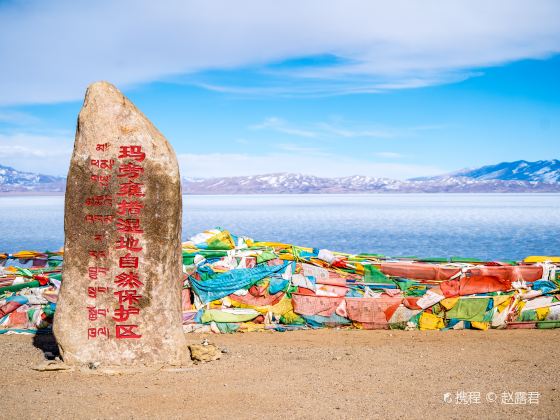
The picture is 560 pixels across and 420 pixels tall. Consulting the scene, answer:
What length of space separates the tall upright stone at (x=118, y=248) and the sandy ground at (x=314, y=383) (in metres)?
0.50

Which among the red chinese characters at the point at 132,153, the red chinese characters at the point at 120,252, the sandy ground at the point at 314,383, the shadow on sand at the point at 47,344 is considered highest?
the red chinese characters at the point at 132,153

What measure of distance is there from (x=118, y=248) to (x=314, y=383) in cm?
340

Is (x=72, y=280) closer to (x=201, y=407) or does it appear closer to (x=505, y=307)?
(x=201, y=407)

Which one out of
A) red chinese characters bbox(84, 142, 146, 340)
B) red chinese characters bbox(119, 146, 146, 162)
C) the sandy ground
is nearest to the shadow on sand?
the sandy ground

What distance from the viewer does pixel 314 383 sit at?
7965 mm

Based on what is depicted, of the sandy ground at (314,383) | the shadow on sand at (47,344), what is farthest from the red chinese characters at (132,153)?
the shadow on sand at (47,344)

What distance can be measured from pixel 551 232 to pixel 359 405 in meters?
48.9

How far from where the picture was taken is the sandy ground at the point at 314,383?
692cm

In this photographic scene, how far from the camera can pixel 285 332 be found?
1195 centimetres

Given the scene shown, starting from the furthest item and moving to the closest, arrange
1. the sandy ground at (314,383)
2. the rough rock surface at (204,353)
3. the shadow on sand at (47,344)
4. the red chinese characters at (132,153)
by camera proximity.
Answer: the shadow on sand at (47,344), the rough rock surface at (204,353), the red chinese characters at (132,153), the sandy ground at (314,383)

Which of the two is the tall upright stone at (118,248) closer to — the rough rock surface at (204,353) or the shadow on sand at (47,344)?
the rough rock surface at (204,353)

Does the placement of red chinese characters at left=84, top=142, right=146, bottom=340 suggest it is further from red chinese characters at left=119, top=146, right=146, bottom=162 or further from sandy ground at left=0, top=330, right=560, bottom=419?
sandy ground at left=0, top=330, right=560, bottom=419

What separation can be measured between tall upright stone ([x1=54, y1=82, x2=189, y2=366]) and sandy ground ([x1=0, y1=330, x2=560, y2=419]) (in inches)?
19.6

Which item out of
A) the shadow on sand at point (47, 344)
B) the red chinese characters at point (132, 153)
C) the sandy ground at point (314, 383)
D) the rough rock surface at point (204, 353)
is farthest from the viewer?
the shadow on sand at point (47, 344)
